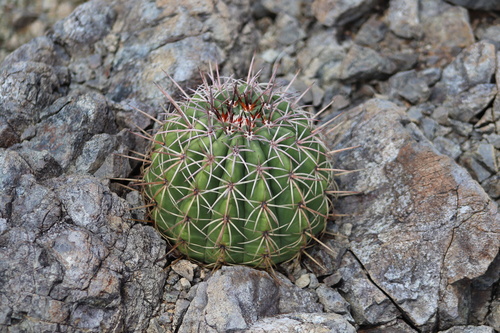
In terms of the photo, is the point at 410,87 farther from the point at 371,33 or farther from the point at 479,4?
the point at 479,4

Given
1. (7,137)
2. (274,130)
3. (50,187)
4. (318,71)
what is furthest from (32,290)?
(318,71)

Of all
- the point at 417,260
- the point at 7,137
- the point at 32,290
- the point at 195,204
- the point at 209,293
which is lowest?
the point at 417,260

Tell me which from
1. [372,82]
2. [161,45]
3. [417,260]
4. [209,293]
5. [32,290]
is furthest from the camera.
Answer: [372,82]

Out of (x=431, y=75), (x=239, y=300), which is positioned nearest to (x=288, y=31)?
(x=431, y=75)

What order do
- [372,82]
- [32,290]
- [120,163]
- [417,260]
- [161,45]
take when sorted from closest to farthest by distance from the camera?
[32,290]
[417,260]
[120,163]
[161,45]
[372,82]

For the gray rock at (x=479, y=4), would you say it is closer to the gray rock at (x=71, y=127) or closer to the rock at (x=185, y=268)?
the gray rock at (x=71, y=127)

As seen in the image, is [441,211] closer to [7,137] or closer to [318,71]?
[318,71]
